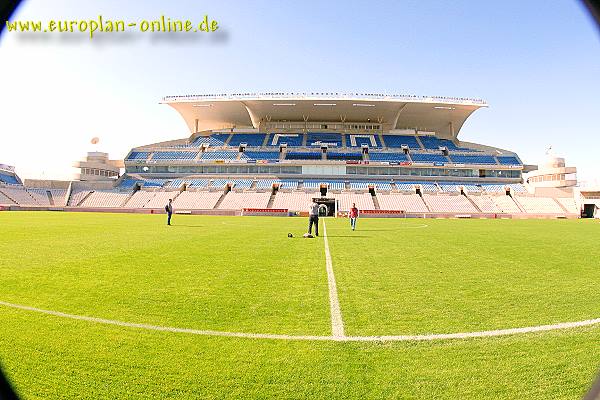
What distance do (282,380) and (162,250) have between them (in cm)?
837

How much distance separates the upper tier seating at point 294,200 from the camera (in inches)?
1924

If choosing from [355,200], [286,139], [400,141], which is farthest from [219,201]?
[400,141]

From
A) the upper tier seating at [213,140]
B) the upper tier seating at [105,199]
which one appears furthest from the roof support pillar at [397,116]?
the upper tier seating at [105,199]

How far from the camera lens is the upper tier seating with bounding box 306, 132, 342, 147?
63312mm

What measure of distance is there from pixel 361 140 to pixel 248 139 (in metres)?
20.7

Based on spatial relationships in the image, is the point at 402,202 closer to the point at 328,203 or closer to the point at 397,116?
the point at 328,203

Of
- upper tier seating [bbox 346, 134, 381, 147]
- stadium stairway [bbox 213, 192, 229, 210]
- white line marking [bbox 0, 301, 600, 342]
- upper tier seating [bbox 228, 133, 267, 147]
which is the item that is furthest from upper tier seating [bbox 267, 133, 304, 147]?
white line marking [bbox 0, 301, 600, 342]

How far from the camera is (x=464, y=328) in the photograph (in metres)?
3.66

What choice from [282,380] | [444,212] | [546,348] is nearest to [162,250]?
[282,380]

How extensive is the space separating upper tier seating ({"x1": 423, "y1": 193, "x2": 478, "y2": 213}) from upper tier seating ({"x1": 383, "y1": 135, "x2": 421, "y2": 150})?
553 inches

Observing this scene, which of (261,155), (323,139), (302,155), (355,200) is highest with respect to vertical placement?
(323,139)

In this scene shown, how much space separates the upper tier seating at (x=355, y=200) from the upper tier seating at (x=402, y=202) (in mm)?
1578

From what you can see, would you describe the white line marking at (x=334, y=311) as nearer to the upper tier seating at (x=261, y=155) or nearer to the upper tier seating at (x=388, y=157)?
the upper tier seating at (x=261, y=155)

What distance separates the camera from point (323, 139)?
64875mm
